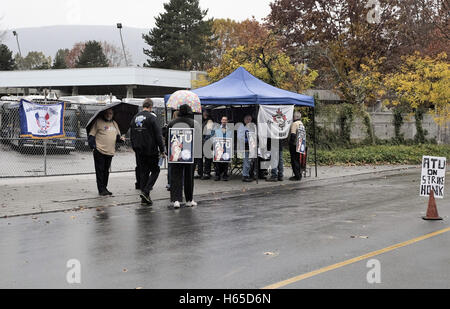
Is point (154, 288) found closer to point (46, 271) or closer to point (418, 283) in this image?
point (46, 271)

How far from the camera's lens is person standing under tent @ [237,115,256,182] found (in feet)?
54.4

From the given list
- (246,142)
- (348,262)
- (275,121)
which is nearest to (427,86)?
(275,121)

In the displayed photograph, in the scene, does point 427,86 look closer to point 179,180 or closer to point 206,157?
point 206,157

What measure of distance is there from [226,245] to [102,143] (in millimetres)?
6382

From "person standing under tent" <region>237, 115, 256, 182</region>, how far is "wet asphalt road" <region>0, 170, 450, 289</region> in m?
4.29

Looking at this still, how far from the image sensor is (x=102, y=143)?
43.8 ft

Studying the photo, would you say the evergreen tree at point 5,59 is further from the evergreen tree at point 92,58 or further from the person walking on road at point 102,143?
the person walking on road at point 102,143

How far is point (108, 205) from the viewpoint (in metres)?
11.9

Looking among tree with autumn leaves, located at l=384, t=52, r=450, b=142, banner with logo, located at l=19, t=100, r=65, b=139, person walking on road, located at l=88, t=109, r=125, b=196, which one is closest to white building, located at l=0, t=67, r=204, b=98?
tree with autumn leaves, located at l=384, t=52, r=450, b=142

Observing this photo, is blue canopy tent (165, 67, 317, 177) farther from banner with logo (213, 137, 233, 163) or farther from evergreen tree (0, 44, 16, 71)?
evergreen tree (0, 44, 16, 71)

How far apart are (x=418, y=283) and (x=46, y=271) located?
382cm

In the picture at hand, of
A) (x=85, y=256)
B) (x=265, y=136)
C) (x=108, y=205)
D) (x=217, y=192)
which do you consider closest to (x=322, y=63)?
(x=265, y=136)

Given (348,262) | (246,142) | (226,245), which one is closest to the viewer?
(348,262)

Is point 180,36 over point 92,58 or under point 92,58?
over
